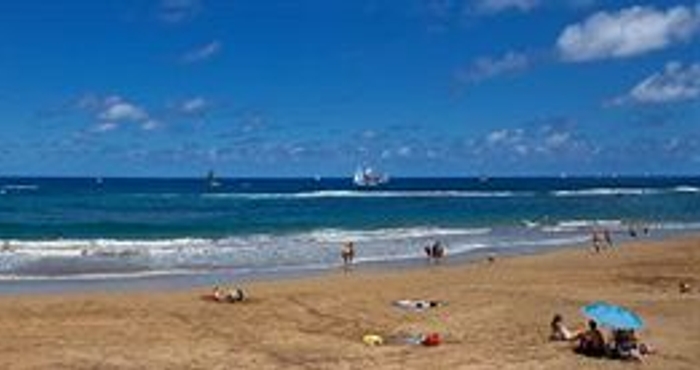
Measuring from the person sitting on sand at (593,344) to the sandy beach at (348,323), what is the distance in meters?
0.30

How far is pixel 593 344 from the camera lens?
21.4m

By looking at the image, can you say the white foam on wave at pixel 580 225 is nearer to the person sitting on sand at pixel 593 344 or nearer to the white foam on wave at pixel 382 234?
the white foam on wave at pixel 382 234

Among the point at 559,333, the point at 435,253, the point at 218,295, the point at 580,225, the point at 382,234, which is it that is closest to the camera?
the point at 559,333

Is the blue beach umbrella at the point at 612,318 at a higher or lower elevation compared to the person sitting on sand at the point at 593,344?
higher

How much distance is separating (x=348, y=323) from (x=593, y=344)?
5.85 meters

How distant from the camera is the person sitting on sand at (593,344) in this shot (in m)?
21.4

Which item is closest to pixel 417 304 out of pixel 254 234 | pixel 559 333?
pixel 559 333

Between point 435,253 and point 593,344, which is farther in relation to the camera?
point 435,253

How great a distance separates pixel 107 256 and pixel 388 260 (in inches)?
432

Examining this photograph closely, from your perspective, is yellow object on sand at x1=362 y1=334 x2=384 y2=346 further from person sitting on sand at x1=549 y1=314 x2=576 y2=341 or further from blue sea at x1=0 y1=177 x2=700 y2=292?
blue sea at x1=0 y1=177 x2=700 y2=292

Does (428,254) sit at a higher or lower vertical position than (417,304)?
higher

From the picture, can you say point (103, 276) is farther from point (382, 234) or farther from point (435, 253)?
point (382, 234)

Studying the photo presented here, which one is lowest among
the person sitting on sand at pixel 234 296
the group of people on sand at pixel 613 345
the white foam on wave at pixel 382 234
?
the group of people on sand at pixel 613 345

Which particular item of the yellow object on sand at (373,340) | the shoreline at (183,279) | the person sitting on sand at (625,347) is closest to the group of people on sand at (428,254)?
the shoreline at (183,279)
